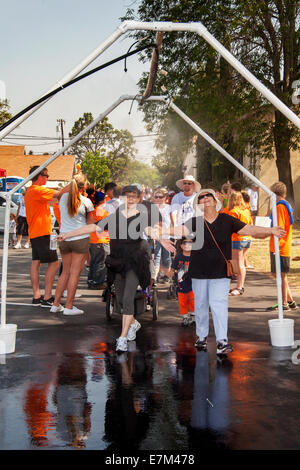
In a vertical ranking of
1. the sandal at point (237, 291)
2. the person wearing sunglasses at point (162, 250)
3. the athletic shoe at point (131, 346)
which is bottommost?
the athletic shoe at point (131, 346)

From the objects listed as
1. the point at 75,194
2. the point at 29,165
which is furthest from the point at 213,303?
the point at 29,165

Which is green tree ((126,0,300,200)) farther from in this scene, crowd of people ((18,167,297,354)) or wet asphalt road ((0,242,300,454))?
wet asphalt road ((0,242,300,454))

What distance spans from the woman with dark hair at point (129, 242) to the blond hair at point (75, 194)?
205 centimetres

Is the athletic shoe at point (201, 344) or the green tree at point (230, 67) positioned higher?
the green tree at point (230, 67)

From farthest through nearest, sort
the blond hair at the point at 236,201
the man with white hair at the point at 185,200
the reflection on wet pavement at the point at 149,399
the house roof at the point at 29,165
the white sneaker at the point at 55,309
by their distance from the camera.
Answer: the house roof at the point at 29,165 → the blond hair at the point at 236,201 → the man with white hair at the point at 185,200 → the white sneaker at the point at 55,309 → the reflection on wet pavement at the point at 149,399

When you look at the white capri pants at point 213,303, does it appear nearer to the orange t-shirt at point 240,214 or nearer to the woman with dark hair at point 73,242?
the woman with dark hair at point 73,242

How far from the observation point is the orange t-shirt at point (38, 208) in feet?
33.8

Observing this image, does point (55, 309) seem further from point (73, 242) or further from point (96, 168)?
point (96, 168)

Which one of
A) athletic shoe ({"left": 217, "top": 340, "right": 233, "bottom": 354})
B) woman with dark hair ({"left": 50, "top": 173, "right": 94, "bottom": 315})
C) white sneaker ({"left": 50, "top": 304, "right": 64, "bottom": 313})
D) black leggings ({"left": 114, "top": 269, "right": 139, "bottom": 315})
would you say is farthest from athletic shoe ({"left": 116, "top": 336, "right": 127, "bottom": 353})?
white sneaker ({"left": 50, "top": 304, "right": 64, "bottom": 313})

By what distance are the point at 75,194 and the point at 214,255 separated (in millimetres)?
3193

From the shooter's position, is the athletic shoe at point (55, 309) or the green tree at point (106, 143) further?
the green tree at point (106, 143)

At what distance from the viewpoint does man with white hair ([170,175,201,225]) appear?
1146 cm

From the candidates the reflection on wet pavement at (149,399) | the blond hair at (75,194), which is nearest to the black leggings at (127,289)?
the reflection on wet pavement at (149,399)

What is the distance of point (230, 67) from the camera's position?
85.9 ft
